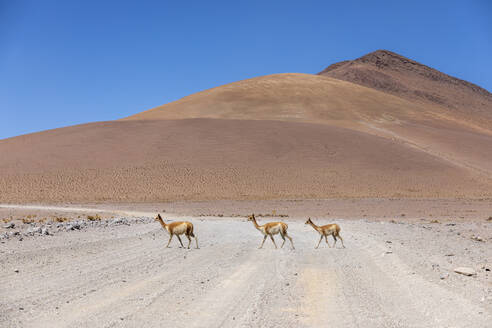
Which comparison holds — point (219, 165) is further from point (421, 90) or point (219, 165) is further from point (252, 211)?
point (421, 90)

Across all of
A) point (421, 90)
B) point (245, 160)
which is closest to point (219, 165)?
point (245, 160)

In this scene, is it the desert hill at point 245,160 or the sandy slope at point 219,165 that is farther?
the desert hill at point 245,160

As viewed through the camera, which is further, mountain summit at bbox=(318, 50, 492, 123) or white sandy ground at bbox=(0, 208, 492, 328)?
mountain summit at bbox=(318, 50, 492, 123)

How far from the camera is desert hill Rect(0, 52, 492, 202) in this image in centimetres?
5266

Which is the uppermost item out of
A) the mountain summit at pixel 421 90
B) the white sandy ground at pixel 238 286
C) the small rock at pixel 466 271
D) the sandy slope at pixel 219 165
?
the mountain summit at pixel 421 90

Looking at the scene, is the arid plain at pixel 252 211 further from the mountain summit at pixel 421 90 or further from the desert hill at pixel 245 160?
the mountain summit at pixel 421 90

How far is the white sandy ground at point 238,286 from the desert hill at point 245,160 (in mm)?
36161

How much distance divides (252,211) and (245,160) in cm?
2544

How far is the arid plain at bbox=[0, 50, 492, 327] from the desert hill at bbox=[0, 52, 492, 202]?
1.22 feet

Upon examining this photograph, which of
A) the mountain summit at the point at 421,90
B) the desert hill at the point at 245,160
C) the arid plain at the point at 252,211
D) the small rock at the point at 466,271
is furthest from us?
the mountain summit at the point at 421,90

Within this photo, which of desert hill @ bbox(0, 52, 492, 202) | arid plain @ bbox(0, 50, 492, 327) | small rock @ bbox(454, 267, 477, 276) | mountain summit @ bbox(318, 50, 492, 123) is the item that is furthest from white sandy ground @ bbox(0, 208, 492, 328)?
mountain summit @ bbox(318, 50, 492, 123)

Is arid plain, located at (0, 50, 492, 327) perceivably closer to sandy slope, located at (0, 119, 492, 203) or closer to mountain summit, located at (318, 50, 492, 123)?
sandy slope, located at (0, 119, 492, 203)

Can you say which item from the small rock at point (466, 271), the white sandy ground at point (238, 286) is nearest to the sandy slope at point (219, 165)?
the white sandy ground at point (238, 286)

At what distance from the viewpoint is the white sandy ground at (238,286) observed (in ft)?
22.5
